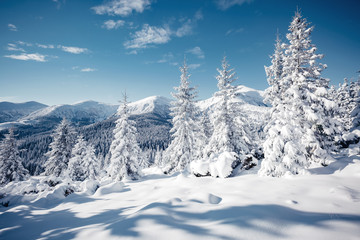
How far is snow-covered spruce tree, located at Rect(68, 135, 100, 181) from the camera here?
27.9 meters

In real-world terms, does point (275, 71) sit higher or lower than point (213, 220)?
higher

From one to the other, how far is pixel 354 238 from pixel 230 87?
56.6 feet

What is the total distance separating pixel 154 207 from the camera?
4.86m

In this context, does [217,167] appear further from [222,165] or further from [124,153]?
[124,153]

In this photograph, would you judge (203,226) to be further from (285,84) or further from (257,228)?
(285,84)

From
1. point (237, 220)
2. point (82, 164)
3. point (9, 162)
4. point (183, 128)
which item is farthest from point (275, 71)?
point (9, 162)

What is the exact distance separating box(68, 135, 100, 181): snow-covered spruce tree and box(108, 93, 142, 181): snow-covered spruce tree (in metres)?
12.4

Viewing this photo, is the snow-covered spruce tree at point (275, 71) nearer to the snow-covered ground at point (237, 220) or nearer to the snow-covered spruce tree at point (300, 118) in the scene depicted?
the snow-covered spruce tree at point (300, 118)

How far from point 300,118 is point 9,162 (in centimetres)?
4146

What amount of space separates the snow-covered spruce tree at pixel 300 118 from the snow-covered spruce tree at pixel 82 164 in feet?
99.8

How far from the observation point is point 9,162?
26.7 meters

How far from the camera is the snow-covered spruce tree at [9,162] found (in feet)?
85.8

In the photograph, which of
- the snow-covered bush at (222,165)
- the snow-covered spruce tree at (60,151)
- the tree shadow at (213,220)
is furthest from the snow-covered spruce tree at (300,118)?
the snow-covered spruce tree at (60,151)

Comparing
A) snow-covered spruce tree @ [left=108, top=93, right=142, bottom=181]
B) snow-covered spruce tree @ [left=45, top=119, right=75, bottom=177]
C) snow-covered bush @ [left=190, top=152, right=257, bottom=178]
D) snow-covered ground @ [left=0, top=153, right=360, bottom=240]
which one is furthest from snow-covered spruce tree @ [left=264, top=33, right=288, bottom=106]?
snow-covered spruce tree @ [left=45, top=119, right=75, bottom=177]
